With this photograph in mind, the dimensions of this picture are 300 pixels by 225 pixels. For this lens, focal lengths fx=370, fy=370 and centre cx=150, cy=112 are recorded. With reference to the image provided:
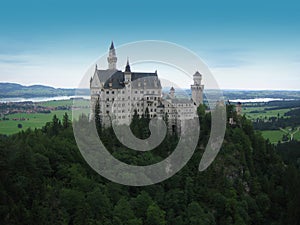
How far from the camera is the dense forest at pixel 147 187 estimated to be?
42.2 m

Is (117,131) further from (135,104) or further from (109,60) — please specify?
(109,60)

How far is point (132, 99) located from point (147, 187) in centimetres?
1943

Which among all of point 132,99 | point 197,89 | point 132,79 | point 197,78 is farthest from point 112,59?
point 197,89

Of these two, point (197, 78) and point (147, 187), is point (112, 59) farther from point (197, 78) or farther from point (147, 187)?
point (147, 187)

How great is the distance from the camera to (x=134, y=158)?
6000 centimetres

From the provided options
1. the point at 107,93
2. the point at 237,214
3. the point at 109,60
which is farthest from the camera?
the point at 109,60

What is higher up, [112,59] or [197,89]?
[112,59]

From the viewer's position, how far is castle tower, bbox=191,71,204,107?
77188 mm

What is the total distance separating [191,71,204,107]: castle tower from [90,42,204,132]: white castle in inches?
214

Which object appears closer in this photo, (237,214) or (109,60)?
(237,214)

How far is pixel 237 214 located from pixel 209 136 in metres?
18.5

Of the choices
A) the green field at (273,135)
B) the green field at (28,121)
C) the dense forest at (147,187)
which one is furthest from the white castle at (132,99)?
the green field at (273,135)

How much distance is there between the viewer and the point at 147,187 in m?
56.4

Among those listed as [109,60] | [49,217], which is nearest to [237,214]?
[49,217]
